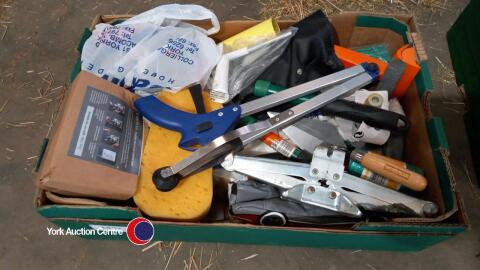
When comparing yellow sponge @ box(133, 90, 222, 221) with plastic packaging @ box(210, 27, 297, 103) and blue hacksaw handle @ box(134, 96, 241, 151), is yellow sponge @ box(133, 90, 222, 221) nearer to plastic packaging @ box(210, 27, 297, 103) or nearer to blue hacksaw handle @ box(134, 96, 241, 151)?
blue hacksaw handle @ box(134, 96, 241, 151)

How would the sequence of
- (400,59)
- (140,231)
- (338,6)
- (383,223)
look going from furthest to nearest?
(338,6) < (400,59) < (140,231) < (383,223)

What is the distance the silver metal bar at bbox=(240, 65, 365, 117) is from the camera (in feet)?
3.24

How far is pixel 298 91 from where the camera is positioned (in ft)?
3.33

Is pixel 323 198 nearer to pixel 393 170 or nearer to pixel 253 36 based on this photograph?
pixel 393 170

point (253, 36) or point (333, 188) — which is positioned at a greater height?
point (253, 36)

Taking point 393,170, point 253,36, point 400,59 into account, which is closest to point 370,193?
point 393,170

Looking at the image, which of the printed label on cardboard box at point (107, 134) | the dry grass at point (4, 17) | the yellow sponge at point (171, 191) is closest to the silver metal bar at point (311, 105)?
the yellow sponge at point (171, 191)

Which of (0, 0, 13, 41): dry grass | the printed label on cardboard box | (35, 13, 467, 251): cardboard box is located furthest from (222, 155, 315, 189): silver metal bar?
(0, 0, 13, 41): dry grass

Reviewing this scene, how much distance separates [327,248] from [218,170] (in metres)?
0.39

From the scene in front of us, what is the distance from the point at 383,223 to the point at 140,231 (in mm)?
572

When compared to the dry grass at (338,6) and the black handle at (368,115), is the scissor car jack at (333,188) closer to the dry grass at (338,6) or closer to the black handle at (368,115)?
the black handle at (368,115)

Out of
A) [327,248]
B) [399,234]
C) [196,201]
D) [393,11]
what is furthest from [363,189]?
[393,11]

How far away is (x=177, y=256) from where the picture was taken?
3.56ft

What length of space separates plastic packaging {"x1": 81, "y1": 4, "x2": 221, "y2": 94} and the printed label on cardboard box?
0.31ft
